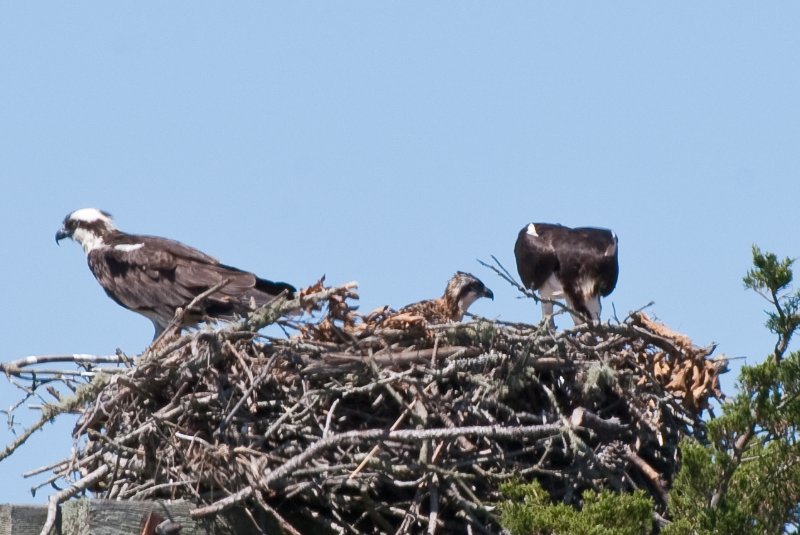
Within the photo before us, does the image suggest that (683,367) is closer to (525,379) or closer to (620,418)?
(620,418)

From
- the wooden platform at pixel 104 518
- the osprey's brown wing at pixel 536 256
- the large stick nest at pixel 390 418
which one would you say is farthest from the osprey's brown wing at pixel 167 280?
the wooden platform at pixel 104 518

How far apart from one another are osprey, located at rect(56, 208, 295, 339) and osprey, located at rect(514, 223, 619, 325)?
6.08 feet

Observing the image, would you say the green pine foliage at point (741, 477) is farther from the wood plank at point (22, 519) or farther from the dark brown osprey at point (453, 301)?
the dark brown osprey at point (453, 301)

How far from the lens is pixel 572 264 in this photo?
10.1 metres

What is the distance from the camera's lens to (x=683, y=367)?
25.0 feet

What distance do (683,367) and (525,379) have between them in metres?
1.00

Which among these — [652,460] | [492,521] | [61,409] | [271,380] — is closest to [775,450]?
[492,521]

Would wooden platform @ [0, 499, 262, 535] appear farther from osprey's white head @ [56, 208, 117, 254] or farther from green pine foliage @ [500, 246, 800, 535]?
osprey's white head @ [56, 208, 117, 254]

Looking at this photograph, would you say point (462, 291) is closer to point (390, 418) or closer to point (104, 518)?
point (390, 418)

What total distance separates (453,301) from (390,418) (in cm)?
246

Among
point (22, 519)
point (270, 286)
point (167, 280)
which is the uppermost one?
point (167, 280)

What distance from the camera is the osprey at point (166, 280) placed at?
9758 mm

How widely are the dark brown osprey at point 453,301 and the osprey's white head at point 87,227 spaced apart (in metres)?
3.69

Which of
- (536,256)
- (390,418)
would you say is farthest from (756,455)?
(536,256)
